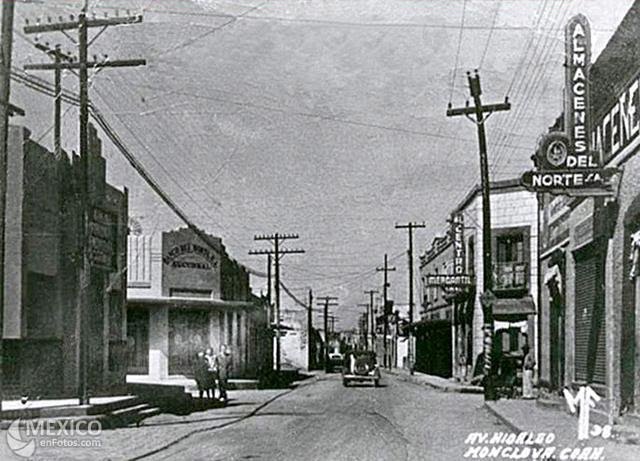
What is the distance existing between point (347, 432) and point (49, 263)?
25.3ft

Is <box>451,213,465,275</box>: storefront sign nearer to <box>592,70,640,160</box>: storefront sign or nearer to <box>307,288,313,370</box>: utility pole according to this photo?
<box>592,70,640,160</box>: storefront sign

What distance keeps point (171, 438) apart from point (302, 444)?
2421 millimetres

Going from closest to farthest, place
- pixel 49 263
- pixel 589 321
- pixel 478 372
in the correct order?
pixel 589 321 < pixel 49 263 < pixel 478 372

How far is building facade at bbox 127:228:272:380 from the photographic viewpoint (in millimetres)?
36625

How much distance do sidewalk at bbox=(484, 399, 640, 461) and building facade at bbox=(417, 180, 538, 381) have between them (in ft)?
37.2

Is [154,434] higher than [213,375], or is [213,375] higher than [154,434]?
[213,375]

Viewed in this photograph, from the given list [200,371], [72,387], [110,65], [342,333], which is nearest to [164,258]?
[200,371]

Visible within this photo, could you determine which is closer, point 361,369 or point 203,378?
point 203,378

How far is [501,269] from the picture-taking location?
133 ft

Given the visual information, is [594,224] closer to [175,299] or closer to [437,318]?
[175,299]

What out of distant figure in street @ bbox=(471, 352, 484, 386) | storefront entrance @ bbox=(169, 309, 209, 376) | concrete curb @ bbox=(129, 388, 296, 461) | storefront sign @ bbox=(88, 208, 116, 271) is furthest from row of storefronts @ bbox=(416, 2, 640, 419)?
storefront entrance @ bbox=(169, 309, 209, 376)

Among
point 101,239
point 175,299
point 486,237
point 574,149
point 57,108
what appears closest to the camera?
point 574,149

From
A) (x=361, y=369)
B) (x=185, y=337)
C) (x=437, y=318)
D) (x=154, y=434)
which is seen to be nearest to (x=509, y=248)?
(x=361, y=369)

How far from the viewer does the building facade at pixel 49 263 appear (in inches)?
827
